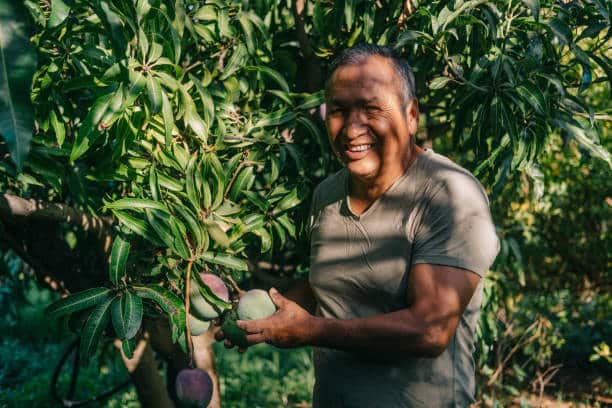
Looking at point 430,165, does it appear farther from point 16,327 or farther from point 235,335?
point 16,327

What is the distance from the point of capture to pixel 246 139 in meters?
1.83

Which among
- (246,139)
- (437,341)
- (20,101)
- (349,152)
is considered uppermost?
(20,101)

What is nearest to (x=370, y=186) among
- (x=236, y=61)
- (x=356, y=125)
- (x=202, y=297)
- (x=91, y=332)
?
(x=356, y=125)

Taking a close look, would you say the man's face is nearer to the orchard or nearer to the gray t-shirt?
the gray t-shirt

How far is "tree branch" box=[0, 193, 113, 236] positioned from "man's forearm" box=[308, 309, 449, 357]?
33.9 inches

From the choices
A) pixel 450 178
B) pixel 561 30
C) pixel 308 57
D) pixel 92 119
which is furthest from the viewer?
pixel 308 57

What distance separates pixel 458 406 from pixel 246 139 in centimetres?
90

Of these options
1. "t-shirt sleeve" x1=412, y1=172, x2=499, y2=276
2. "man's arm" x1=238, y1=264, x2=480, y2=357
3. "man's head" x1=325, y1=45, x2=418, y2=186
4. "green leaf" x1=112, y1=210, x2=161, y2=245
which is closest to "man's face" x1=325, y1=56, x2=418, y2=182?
"man's head" x1=325, y1=45, x2=418, y2=186

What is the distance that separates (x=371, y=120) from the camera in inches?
60.6

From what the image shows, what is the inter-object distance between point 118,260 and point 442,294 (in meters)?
0.74

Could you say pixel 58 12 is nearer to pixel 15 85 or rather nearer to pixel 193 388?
pixel 15 85

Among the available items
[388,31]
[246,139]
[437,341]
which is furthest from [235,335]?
[388,31]

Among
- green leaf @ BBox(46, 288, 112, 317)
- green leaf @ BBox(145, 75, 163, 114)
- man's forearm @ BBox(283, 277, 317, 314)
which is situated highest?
→ green leaf @ BBox(145, 75, 163, 114)

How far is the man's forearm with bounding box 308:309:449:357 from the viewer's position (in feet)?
4.55
